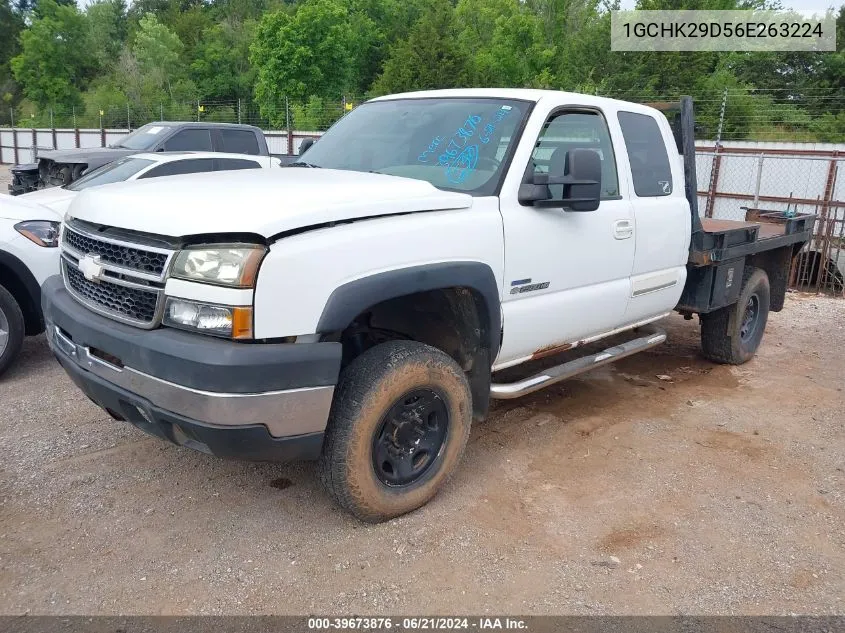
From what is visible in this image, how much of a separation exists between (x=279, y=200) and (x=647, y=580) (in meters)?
2.26

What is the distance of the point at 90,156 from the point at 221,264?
985 centimetres

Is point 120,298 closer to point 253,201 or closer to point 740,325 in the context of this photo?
point 253,201

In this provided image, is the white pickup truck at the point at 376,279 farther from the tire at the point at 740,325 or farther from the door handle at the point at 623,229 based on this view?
the tire at the point at 740,325

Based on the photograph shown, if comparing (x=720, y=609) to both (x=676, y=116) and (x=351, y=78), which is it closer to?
(x=676, y=116)

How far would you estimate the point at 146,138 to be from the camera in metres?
12.5

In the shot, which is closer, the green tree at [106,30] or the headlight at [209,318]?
the headlight at [209,318]

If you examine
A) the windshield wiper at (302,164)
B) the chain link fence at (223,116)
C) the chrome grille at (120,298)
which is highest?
the chain link fence at (223,116)

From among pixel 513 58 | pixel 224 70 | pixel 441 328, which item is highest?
pixel 513 58

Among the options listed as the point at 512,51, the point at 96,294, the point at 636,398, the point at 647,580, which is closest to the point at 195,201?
the point at 96,294

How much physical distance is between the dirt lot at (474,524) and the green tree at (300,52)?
1503 inches

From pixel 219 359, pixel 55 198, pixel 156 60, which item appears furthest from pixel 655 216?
pixel 156 60

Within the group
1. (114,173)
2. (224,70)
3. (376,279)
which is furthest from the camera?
(224,70)

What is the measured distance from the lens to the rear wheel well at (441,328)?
11.8 ft

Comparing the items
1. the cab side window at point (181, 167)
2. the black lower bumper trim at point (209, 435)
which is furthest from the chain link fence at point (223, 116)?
the black lower bumper trim at point (209, 435)
